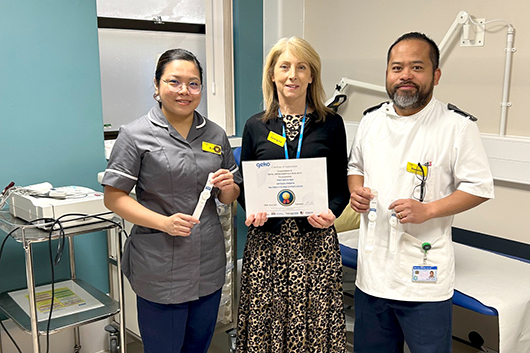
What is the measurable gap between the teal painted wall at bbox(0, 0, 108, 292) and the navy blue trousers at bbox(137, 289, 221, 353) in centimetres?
106

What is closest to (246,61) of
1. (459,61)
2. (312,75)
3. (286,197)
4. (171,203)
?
(459,61)

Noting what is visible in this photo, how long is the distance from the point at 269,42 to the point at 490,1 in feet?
4.85

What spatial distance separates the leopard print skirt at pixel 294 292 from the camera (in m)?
2.01

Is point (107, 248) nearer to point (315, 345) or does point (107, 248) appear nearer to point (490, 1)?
point (315, 345)

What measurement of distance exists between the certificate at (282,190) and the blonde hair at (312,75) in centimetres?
23

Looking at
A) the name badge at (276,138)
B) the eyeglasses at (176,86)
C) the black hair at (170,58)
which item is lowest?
the name badge at (276,138)

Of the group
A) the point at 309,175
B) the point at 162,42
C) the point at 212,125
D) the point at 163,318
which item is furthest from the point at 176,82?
the point at 162,42

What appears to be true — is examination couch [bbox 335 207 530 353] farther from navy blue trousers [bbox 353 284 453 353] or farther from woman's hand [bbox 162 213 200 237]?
woman's hand [bbox 162 213 200 237]

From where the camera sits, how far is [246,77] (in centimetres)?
364

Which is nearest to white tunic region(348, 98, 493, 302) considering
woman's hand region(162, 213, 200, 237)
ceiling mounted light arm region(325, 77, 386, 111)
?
woman's hand region(162, 213, 200, 237)

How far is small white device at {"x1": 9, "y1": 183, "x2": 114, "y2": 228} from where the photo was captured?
221cm

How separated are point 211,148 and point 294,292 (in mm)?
640

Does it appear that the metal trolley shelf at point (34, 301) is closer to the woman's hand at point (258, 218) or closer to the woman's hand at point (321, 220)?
the woman's hand at point (258, 218)

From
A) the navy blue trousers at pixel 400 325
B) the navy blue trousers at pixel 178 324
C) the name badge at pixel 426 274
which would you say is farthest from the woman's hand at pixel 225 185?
the name badge at pixel 426 274
